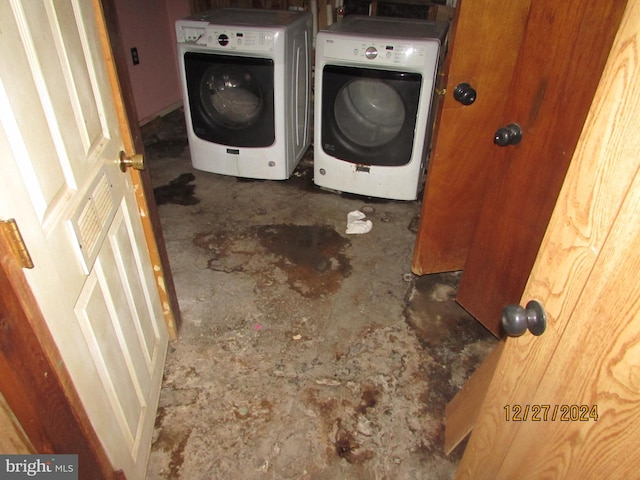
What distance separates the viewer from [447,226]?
196 centimetres

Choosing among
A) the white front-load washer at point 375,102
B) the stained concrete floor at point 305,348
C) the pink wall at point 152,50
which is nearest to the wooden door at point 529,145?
the stained concrete floor at point 305,348

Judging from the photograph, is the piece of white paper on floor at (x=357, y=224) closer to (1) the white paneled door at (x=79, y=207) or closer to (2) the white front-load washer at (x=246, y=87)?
(2) the white front-load washer at (x=246, y=87)

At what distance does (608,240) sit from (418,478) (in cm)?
108

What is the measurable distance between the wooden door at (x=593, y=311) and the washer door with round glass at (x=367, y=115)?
1.85 meters

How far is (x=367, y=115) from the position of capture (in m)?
2.57

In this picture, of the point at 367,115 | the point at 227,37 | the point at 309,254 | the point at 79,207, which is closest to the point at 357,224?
the point at 309,254

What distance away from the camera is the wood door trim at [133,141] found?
45.9 inches

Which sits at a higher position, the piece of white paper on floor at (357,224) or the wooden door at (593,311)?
the wooden door at (593,311)

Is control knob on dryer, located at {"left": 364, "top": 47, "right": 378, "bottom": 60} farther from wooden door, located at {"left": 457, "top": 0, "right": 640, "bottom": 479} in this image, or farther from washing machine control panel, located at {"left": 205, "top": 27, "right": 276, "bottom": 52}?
wooden door, located at {"left": 457, "top": 0, "right": 640, "bottom": 479}

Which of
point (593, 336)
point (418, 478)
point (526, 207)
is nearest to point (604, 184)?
point (593, 336)

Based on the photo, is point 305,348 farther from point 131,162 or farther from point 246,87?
point 246,87

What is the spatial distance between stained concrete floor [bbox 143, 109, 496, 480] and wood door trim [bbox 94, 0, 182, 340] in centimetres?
25

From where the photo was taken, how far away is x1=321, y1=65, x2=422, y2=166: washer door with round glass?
2.35m
